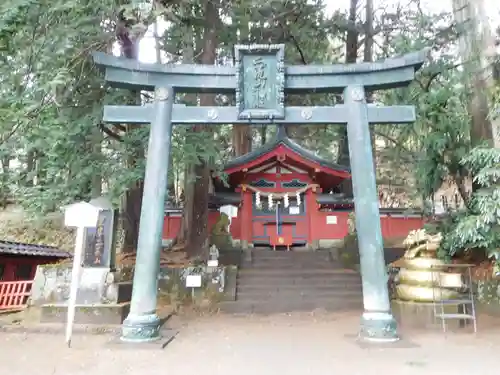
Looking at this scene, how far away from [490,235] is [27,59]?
8843 mm

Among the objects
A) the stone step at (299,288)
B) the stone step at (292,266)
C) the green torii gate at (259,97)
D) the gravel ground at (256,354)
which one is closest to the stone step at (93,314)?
the gravel ground at (256,354)

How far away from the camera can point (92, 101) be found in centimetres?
842

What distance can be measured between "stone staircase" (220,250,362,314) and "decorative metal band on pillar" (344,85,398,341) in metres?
4.22

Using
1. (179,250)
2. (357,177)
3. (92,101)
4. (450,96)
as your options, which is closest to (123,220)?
(179,250)

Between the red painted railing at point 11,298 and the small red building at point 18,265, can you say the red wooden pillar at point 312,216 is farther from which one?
the red painted railing at point 11,298

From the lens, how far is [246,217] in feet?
52.6

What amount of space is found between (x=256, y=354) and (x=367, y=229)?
8.15 ft

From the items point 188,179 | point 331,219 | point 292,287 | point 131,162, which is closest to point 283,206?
point 331,219

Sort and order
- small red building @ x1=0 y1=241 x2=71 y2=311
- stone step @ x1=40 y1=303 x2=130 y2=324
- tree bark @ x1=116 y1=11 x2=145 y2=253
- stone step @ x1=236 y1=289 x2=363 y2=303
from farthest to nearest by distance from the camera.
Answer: stone step @ x1=236 y1=289 x2=363 y2=303
small red building @ x1=0 y1=241 x2=71 y2=311
tree bark @ x1=116 y1=11 x2=145 y2=253
stone step @ x1=40 y1=303 x2=130 y2=324

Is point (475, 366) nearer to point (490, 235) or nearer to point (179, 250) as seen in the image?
point (490, 235)

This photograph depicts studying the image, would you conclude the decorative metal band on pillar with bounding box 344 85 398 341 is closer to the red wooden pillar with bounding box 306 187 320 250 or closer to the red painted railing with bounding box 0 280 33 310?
the red painted railing with bounding box 0 280 33 310

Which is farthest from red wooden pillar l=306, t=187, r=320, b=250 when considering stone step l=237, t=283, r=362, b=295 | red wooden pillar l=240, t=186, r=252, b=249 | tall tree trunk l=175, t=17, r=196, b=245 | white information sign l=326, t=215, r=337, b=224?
tall tree trunk l=175, t=17, r=196, b=245

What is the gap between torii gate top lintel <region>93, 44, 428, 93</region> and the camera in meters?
6.76

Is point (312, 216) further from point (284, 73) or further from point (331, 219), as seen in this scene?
point (284, 73)
